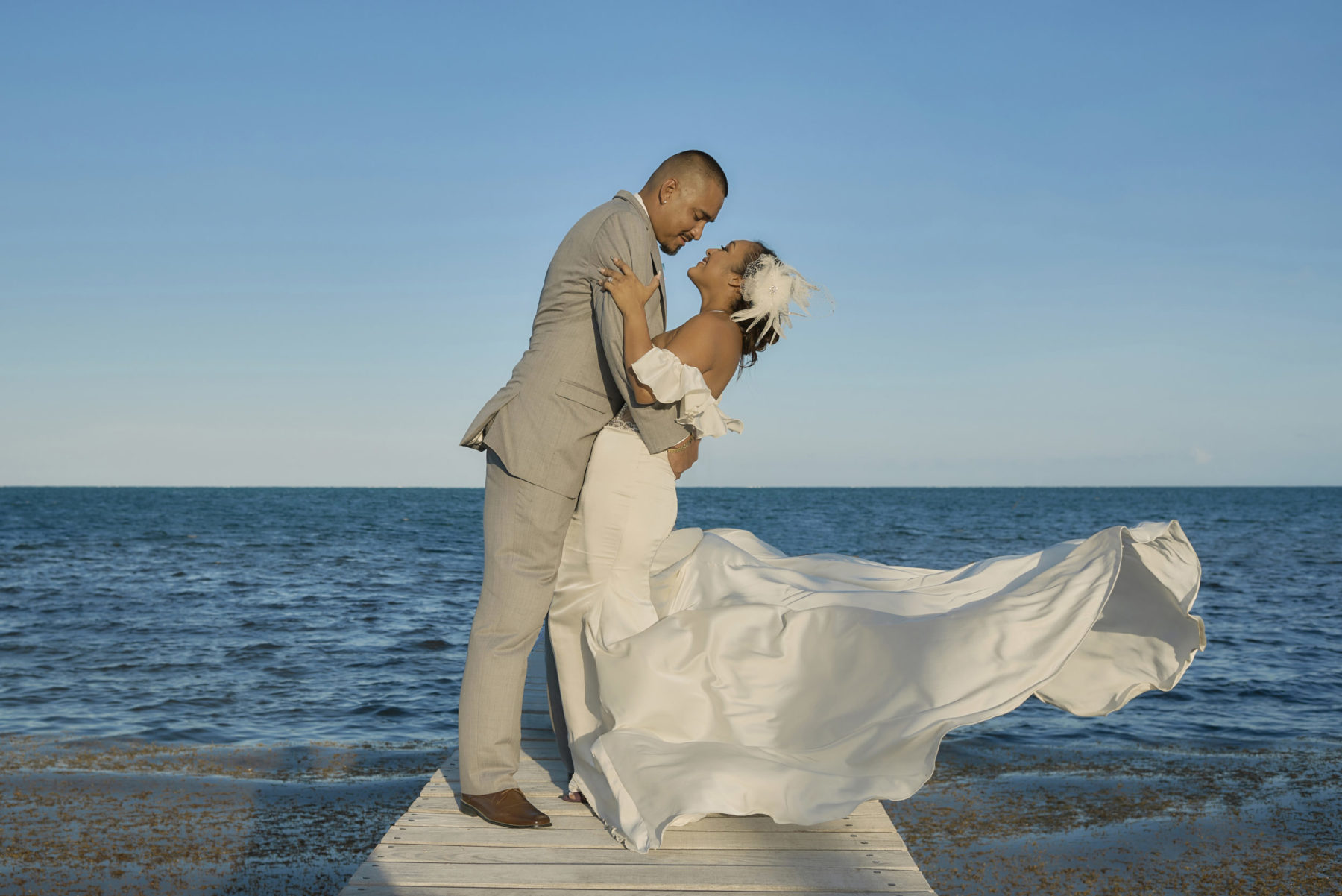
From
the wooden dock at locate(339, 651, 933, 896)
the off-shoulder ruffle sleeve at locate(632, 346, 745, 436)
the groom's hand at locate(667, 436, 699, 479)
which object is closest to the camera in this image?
the wooden dock at locate(339, 651, 933, 896)

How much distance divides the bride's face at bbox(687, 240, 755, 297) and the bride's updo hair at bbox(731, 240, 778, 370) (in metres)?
0.01

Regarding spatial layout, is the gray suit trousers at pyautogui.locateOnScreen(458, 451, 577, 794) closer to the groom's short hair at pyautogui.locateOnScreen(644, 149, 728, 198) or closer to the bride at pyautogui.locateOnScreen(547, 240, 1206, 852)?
the bride at pyautogui.locateOnScreen(547, 240, 1206, 852)

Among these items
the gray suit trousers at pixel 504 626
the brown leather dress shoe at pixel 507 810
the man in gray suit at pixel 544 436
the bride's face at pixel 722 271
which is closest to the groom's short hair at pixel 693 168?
the man in gray suit at pixel 544 436

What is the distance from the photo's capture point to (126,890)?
489 centimetres

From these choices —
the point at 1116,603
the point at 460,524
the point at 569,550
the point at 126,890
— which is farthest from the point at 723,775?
the point at 460,524

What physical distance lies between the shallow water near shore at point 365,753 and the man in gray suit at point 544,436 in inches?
110

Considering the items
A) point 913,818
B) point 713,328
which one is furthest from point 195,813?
point 713,328

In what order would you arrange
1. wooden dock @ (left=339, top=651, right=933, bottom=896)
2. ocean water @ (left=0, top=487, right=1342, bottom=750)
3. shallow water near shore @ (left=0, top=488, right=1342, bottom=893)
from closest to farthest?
wooden dock @ (left=339, top=651, right=933, bottom=896)
shallow water near shore @ (left=0, top=488, right=1342, bottom=893)
ocean water @ (left=0, top=487, right=1342, bottom=750)

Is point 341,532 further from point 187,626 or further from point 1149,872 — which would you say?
point 1149,872

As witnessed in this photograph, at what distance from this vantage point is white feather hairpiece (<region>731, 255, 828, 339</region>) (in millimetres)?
3203

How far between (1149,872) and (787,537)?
27.9 metres

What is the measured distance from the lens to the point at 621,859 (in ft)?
8.51

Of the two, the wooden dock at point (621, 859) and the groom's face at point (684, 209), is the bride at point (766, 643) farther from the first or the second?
the groom's face at point (684, 209)

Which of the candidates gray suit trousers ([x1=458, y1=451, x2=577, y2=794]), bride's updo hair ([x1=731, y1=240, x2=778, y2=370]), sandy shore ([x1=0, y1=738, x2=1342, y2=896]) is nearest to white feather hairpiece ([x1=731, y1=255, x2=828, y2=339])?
bride's updo hair ([x1=731, y1=240, x2=778, y2=370])
